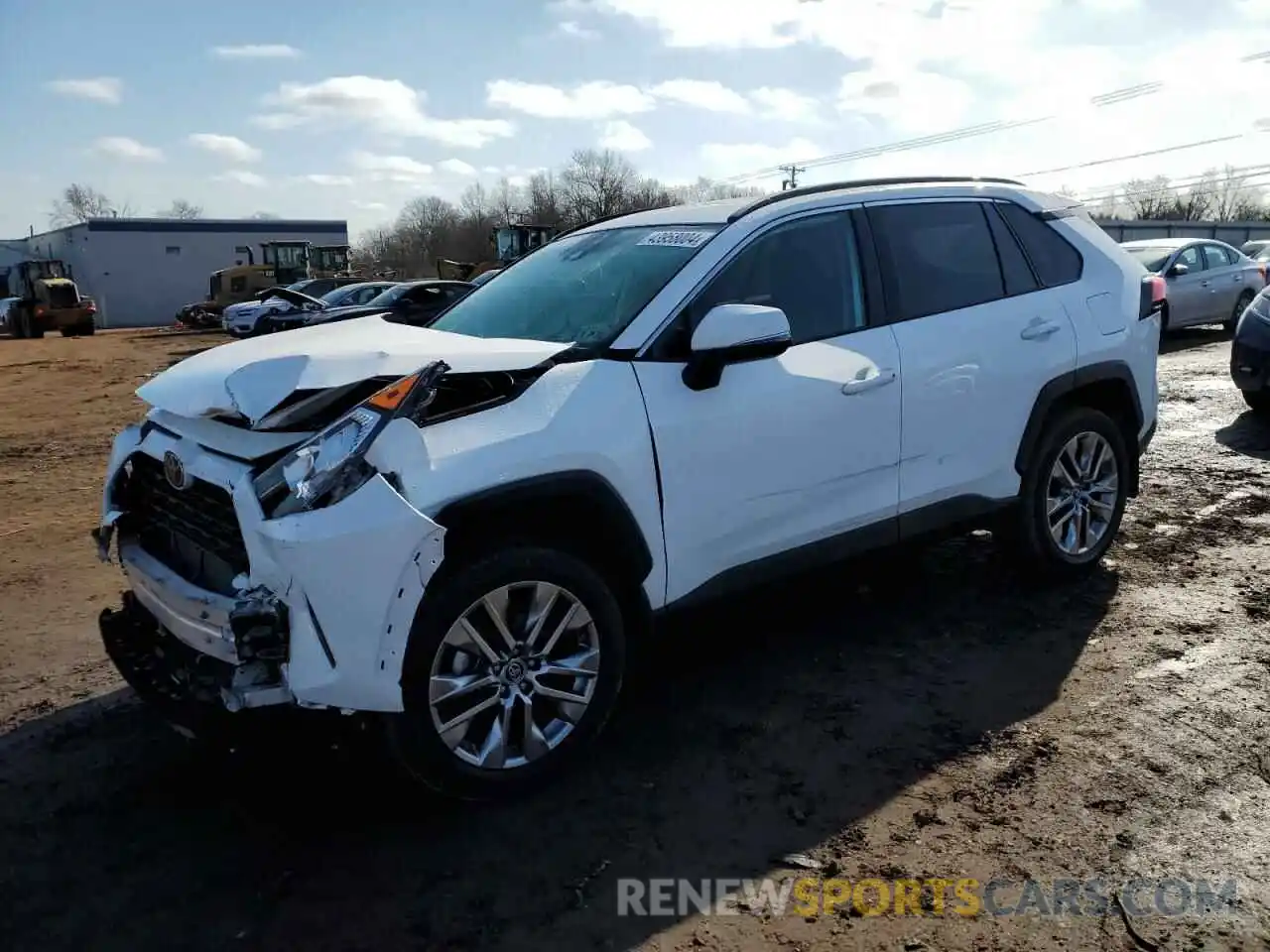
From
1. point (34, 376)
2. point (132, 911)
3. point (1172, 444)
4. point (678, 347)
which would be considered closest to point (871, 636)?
point (678, 347)

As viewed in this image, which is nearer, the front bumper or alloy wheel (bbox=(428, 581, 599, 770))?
the front bumper

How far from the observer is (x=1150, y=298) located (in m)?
4.89

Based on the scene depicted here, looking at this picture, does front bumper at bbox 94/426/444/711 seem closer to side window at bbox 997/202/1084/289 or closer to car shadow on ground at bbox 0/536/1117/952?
car shadow on ground at bbox 0/536/1117/952

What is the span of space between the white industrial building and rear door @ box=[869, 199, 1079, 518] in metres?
64.2

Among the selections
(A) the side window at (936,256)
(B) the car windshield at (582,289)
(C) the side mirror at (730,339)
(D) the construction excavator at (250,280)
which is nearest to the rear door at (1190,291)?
(A) the side window at (936,256)

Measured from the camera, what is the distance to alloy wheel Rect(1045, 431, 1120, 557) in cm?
463

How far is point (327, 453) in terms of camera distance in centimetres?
273

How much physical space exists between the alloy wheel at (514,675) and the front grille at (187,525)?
0.70m

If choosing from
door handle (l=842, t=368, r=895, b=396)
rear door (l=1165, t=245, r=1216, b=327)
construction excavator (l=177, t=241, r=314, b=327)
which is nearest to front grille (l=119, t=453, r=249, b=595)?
door handle (l=842, t=368, r=895, b=396)

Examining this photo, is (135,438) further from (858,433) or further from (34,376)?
(34,376)

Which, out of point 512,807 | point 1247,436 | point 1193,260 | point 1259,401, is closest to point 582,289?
point 512,807

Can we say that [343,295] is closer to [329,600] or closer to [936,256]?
[936,256]

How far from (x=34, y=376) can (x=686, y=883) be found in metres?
19.6

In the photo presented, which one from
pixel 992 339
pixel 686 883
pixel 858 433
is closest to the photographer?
pixel 686 883
